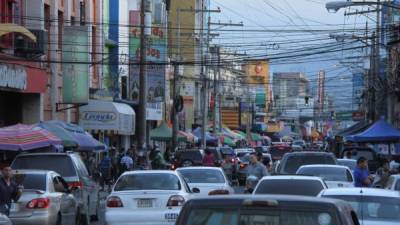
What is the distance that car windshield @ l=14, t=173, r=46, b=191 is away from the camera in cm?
1819

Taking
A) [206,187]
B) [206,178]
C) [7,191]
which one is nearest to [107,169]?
[206,178]

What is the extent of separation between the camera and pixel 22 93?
126ft

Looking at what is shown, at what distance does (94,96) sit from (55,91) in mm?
6402

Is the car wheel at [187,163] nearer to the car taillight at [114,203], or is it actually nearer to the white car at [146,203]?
the white car at [146,203]

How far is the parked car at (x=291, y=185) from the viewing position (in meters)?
18.0

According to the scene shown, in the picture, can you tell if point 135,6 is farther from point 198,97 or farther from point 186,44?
point 198,97

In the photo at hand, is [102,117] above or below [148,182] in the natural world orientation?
above

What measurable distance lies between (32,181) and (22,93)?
20.5m

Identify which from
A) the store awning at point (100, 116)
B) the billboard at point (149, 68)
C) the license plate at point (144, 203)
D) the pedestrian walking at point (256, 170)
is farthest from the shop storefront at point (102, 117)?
the license plate at point (144, 203)

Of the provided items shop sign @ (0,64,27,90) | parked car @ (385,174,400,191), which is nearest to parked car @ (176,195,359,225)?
parked car @ (385,174,400,191)

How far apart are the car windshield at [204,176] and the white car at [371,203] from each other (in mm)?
11320

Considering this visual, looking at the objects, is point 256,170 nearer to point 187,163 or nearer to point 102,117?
point 187,163

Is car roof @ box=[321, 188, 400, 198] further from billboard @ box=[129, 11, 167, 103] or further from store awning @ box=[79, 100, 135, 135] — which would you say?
billboard @ box=[129, 11, 167, 103]

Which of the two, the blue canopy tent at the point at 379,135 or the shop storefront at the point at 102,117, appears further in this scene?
the shop storefront at the point at 102,117
